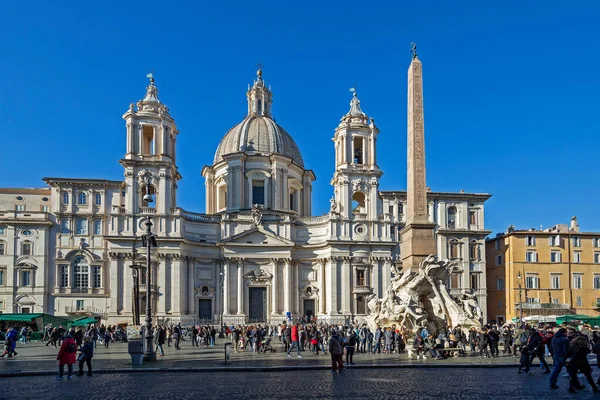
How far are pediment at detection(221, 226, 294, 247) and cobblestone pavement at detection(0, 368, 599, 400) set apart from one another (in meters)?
38.5

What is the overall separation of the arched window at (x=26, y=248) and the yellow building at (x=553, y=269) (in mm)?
41603

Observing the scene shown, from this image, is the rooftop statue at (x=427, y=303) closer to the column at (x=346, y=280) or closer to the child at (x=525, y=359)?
the child at (x=525, y=359)

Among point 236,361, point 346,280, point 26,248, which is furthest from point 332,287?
point 236,361

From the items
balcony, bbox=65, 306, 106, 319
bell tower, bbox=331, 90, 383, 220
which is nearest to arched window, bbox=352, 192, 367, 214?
bell tower, bbox=331, 90, 383, 220

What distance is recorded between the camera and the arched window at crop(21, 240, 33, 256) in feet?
180

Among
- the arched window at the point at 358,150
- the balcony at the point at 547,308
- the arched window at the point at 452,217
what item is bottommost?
the balcony at the point at 547,308

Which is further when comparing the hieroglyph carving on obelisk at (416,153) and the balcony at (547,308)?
the balcony at (547,308)

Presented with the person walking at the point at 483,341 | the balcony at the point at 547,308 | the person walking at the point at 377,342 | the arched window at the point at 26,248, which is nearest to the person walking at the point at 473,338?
the person walking at the point at 483,341

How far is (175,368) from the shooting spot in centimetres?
2061

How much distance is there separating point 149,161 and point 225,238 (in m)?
9.34

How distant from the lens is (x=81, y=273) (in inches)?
2200

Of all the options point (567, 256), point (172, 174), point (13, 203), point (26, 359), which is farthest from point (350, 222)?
point (26, 359)

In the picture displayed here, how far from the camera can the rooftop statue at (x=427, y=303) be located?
26.7 metres

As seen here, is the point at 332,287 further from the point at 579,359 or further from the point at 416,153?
the point at 579,359
